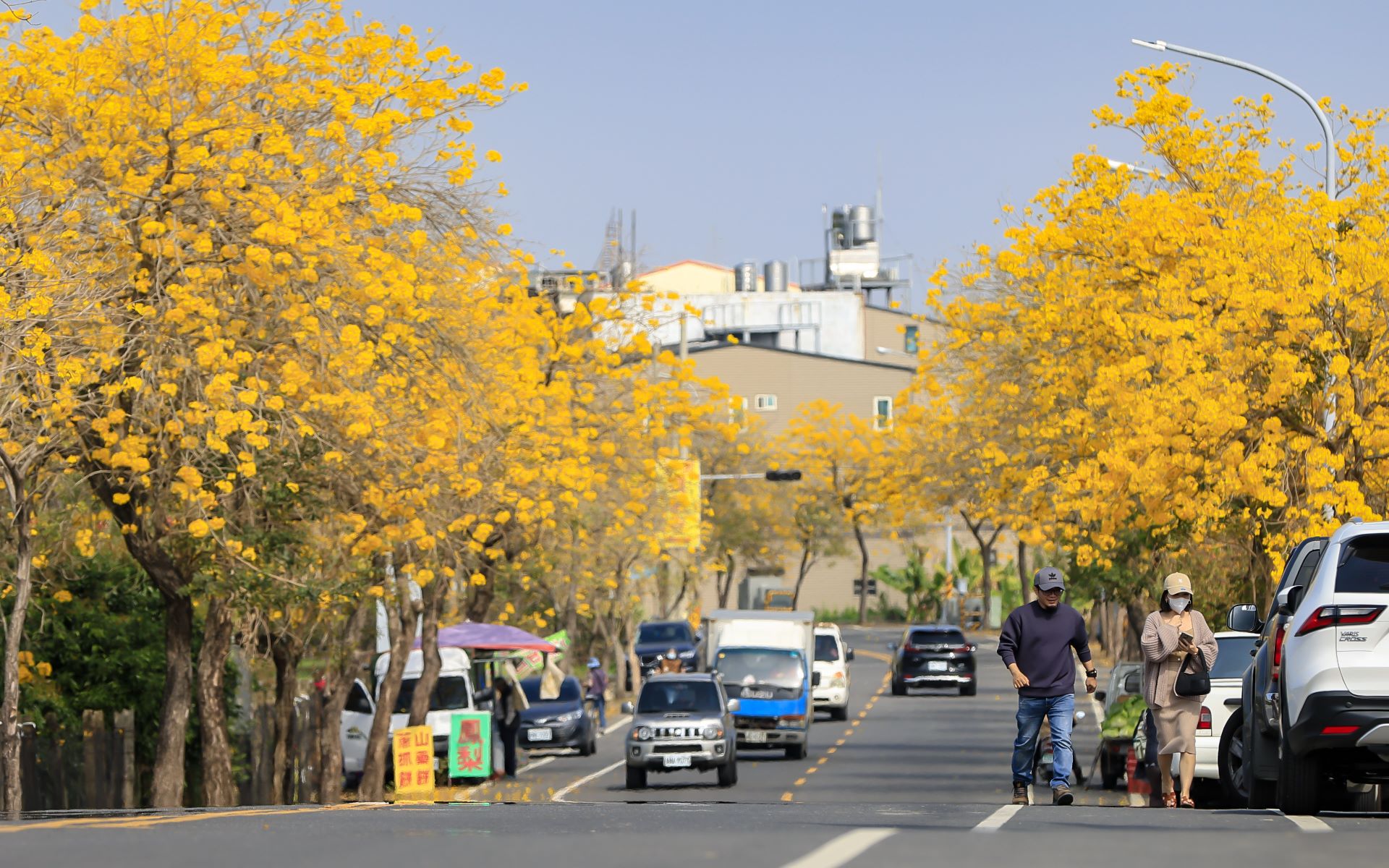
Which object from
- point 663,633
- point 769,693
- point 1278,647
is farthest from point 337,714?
point 663,633

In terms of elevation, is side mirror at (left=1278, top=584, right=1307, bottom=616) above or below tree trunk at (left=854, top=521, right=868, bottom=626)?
below

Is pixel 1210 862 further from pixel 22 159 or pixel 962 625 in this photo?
pixel 962 625

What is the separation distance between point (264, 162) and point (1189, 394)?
9454mm

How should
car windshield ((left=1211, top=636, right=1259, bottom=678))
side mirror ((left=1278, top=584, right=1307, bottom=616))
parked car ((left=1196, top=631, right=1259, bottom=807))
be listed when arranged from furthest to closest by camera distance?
car windshield ((left=1211, top=636, right=1259, bottom=678)) < parked car ((left=1196, top=631, right=1259, bottom=807)) < side mirror ((left=1278, top=584, right=1307, bottom=616))

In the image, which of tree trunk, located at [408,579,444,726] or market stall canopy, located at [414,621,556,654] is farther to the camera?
market stall canopy, located at [414,621,556,654]

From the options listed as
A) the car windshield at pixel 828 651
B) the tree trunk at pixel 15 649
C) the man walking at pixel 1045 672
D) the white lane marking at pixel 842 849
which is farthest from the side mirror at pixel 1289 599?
the car windshield at pixel 828 651

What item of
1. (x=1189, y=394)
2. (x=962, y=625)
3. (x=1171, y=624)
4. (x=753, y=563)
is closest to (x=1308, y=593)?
(x=1171, y=624)

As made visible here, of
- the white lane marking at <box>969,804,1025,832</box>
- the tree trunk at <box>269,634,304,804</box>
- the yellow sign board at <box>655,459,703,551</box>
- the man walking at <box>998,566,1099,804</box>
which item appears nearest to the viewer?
the white lane marking at <box>969,804,1025,832</box>

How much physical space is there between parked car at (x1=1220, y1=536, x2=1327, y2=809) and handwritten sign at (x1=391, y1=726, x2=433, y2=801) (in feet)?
49.5

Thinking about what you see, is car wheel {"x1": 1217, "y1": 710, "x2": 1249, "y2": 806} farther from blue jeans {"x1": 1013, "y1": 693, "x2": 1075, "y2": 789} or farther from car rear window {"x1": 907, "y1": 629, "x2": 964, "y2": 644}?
car rear window {"x1": 907, "y1": 629, "x2": 964, "y2": 644}

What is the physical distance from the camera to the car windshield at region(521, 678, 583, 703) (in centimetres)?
3738

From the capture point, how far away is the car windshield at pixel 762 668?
118 feet

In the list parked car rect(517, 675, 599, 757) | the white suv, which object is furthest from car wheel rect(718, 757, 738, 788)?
the white suv

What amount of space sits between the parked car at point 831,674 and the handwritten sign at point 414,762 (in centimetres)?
1770
